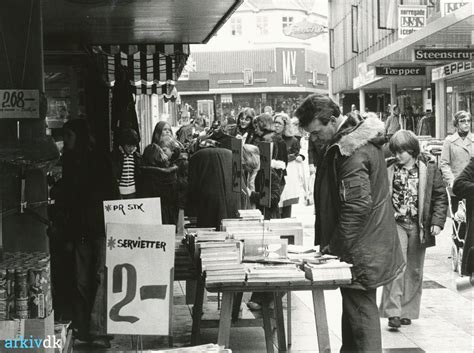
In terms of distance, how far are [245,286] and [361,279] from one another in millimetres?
794

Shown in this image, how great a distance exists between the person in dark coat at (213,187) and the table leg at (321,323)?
323cm

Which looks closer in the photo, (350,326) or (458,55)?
(350,326)

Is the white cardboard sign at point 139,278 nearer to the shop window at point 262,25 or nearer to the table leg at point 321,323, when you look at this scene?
the table leg at point 321,323

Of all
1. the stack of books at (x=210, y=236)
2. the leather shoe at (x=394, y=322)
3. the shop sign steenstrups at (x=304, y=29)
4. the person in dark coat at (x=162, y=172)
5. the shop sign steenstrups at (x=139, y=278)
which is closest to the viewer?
the shop sign steenstrups at (x=139, y=278)

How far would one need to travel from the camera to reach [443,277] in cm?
1069

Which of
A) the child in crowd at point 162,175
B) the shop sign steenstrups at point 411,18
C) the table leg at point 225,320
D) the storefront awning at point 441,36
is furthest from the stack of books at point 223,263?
the shop sign steenstrups at point 411,18

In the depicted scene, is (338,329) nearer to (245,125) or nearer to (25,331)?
(25,331)

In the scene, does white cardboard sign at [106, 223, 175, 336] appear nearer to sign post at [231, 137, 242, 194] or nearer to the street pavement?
the street pavement

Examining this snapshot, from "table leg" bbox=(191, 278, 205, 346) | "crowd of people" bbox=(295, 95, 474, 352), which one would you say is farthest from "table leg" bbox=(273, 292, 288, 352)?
"crowd of people" bbox=(295, 95, 474, 352)

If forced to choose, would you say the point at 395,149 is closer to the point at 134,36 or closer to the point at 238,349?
the point at 238,349

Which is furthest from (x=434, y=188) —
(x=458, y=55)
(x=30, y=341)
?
(x=458, y=55)

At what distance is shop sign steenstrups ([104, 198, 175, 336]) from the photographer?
540 centimetres

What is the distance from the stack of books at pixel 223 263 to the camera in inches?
220

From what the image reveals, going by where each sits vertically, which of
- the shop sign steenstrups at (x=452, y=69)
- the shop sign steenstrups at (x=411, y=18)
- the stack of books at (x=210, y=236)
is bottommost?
the stack of books at (x=210, y=236)
